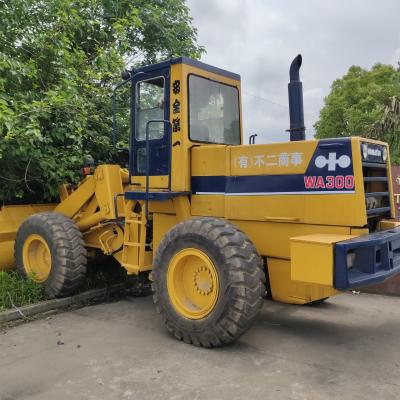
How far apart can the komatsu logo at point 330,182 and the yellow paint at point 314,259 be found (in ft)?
1.70

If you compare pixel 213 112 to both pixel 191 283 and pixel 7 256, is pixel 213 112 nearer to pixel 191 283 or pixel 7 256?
pixel 191 283

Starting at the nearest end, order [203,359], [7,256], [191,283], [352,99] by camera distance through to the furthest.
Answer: [203,359]
[191,283]
[7,256]
[352,99]

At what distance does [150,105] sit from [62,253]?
2194 millimetres

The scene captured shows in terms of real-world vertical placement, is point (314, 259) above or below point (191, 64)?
below

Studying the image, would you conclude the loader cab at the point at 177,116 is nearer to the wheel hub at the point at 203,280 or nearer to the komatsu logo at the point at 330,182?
the wheel hub at the point at 203,280

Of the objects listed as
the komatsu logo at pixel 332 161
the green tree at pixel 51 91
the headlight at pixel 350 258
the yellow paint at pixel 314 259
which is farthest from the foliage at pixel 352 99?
the yellow paint at pixel 314 259

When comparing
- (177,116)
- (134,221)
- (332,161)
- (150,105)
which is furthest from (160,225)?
(332,161)

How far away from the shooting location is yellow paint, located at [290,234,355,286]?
13.2 ft

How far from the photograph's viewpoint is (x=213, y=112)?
5.91 metres

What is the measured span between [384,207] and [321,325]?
1.49 m

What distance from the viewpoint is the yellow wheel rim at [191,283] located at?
4727 mm

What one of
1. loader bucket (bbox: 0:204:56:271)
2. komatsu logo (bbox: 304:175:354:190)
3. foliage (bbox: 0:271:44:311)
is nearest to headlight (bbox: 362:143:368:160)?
komatsu logo (bbox: 304:175:354:190)

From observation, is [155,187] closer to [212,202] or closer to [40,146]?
[212,202]

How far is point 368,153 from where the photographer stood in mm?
4656
